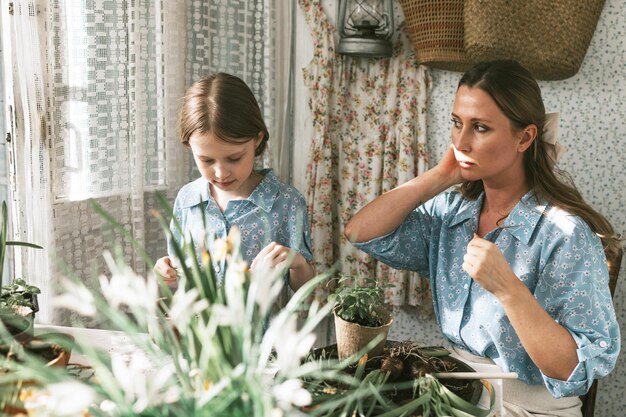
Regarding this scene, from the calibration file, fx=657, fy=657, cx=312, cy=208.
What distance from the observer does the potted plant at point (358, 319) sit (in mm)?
1248

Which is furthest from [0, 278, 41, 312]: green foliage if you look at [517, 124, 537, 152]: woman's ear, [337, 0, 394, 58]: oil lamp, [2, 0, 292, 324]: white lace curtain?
[337, 0, 394, 58]: oil lamp

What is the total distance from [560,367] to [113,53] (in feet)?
5.42

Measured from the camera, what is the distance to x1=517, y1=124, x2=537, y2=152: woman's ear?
1728 millimetres

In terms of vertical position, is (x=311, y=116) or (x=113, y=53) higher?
(x=113, y=53)

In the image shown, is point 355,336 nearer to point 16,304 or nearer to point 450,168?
point 16,304

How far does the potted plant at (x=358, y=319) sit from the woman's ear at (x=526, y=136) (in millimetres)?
690

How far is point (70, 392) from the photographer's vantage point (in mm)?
612

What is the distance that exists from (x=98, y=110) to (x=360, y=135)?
1.24m

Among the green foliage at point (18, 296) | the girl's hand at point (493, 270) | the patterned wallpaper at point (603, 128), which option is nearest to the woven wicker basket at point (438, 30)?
the patterned wallpaper at point (603, 128)

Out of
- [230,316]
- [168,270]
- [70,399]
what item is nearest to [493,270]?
[168,270]

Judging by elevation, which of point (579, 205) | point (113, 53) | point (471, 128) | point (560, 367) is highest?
point (113, 53)

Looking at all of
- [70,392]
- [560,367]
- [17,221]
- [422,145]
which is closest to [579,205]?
[560,367]

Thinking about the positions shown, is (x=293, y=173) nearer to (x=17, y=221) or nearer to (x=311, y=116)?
(x=311, y=116)

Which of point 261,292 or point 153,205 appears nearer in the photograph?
point 261,292
